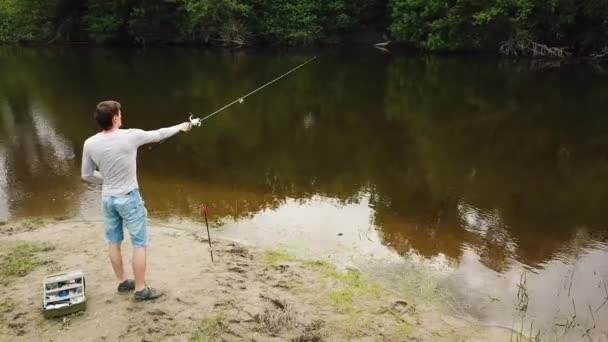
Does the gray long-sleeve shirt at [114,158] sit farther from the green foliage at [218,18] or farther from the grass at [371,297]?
the green foliage at [218,18]

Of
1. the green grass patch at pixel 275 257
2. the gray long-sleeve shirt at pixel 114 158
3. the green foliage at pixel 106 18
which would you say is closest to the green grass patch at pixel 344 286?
the green grass patch at pixel 275 257

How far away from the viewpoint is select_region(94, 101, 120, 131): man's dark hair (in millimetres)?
4582

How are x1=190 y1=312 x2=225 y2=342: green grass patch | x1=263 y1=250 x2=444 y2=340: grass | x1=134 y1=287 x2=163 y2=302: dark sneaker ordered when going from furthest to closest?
x1=134 y1=287 x2=163 y2=302: dark sneaker → x1=263 y1=250 x2=444 y2=340: grass → x1=190 y1=312 x2=225 y2=342: green grass patch

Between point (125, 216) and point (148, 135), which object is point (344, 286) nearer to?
point (125, 216)

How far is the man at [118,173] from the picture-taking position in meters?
4.68

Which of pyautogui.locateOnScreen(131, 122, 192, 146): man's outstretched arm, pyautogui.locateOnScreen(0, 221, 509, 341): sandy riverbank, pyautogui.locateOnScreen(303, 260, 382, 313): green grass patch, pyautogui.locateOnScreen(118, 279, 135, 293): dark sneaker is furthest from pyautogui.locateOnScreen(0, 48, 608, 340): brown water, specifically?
pyautogui.locateOnScreen(131, 122, 192, 146): man's outstretched arm

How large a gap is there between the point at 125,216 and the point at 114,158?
22.1 inches

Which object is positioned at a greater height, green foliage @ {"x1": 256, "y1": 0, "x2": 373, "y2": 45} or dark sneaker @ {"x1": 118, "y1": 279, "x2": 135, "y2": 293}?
green foliage @ {"x1": 256, "y1": 0, "x2": 373, "y2": 45}

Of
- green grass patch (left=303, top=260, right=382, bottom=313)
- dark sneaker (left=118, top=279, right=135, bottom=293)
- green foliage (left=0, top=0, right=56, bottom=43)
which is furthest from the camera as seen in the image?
green foliage (left=0, top=0, right=56, bottom=43)

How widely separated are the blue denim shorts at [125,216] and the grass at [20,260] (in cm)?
153

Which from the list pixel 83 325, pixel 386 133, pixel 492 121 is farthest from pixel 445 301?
pixel 492 121

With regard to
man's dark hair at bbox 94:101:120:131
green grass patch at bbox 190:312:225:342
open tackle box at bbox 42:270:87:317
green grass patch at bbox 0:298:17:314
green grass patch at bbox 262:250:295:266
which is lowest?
green grass patch at bbox 262:250:295:266

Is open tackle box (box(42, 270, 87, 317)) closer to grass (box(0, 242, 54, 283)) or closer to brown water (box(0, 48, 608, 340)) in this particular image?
grass (box(0, 242, 54, 283))

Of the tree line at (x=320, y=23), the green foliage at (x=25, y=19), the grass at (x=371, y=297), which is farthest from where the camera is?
the green foliage at (x=25, y=19)
